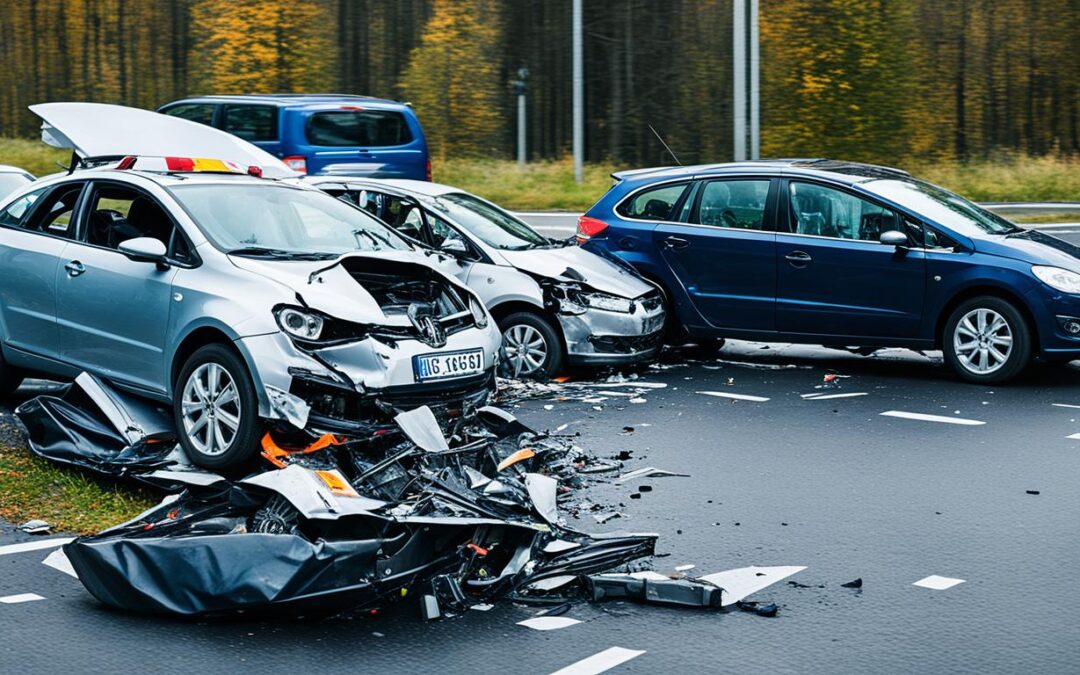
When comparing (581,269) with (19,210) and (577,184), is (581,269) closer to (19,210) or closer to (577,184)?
(19,210)

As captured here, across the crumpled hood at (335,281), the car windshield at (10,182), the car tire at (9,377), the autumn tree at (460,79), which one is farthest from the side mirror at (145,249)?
the autumn tree at (460,79)

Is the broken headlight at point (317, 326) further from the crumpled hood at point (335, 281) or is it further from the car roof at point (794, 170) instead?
the car roof at point (794, 170)

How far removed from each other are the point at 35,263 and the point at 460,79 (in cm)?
2601

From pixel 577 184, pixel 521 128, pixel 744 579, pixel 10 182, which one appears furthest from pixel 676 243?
pixel 521 128

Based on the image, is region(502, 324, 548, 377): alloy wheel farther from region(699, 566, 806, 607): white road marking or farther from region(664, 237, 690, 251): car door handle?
region(699, 566, 806, 607): white road marking

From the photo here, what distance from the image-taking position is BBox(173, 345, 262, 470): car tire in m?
7.32

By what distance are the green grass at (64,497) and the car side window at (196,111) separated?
1302 centimetres

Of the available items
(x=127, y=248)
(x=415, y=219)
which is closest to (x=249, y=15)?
(x=415, y=219)

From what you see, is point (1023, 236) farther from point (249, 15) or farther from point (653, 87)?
point (249, 15)

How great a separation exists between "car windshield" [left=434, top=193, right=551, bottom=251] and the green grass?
14.5ft

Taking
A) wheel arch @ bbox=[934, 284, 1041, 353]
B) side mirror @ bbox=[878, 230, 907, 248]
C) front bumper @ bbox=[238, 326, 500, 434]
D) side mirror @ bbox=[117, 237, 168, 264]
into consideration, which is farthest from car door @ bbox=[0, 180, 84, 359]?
wheel arch @ bbox=[934, 284, 1041, 353]

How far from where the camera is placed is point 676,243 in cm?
1179

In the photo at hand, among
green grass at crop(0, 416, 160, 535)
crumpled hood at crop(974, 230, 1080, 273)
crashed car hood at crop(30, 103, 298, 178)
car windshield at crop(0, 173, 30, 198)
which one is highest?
crashed car hood at crop(30, 103, 298, 178)

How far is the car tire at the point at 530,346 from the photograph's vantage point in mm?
10852
